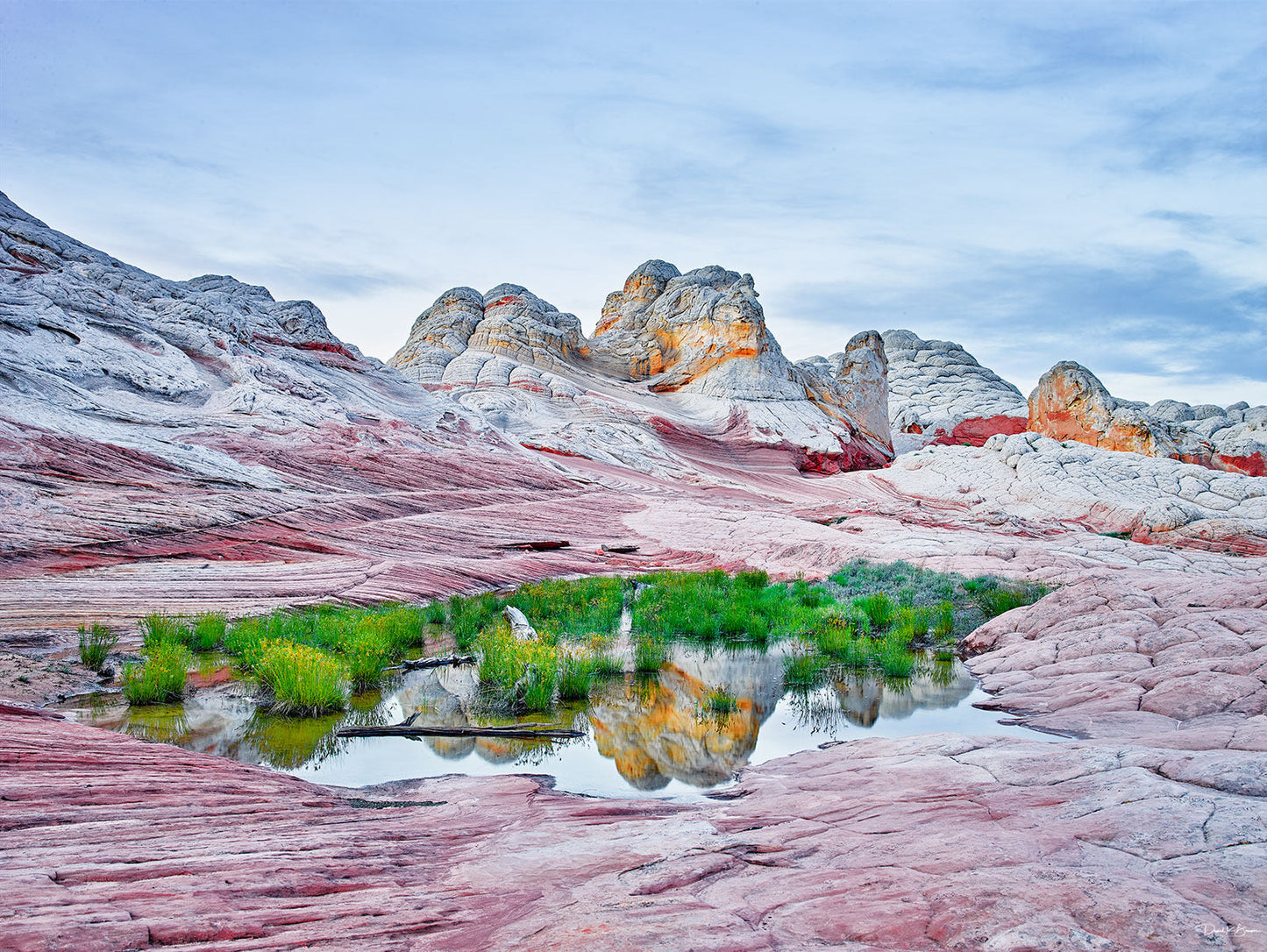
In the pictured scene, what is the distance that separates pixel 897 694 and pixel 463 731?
5.38 meters

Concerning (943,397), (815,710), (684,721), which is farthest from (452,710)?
(943,397)

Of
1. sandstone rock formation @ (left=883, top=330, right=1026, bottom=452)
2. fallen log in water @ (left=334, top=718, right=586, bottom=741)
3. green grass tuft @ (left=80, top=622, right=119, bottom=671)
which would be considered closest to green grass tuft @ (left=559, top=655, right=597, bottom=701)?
fallen log in water @ (left=334, top=718, right=586, bottom=741)

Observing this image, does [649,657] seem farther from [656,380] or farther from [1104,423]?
[1104,423]

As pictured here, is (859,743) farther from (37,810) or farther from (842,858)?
(37,810)

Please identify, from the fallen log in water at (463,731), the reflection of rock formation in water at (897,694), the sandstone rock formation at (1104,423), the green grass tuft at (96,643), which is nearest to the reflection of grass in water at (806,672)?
the reflection of rock formation in water at (897,694)

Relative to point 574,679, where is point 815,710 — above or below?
below

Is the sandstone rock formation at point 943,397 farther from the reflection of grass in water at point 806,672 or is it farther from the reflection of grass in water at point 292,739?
the reflection of grass in water at point 292,739

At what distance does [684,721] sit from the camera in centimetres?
883

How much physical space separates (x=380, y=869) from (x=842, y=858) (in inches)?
92.1

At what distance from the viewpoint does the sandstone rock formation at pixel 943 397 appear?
219 ft

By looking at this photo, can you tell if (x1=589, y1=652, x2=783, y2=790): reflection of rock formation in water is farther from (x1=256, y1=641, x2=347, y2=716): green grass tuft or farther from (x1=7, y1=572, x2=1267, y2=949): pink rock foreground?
(x1=256, y1=641, x2=347, y2=716): green grass tuft

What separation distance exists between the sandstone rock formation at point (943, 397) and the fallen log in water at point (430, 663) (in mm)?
57793

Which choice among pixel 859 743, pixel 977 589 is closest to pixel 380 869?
pixel 859 743

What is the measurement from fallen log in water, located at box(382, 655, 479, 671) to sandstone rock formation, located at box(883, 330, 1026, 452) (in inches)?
2275
